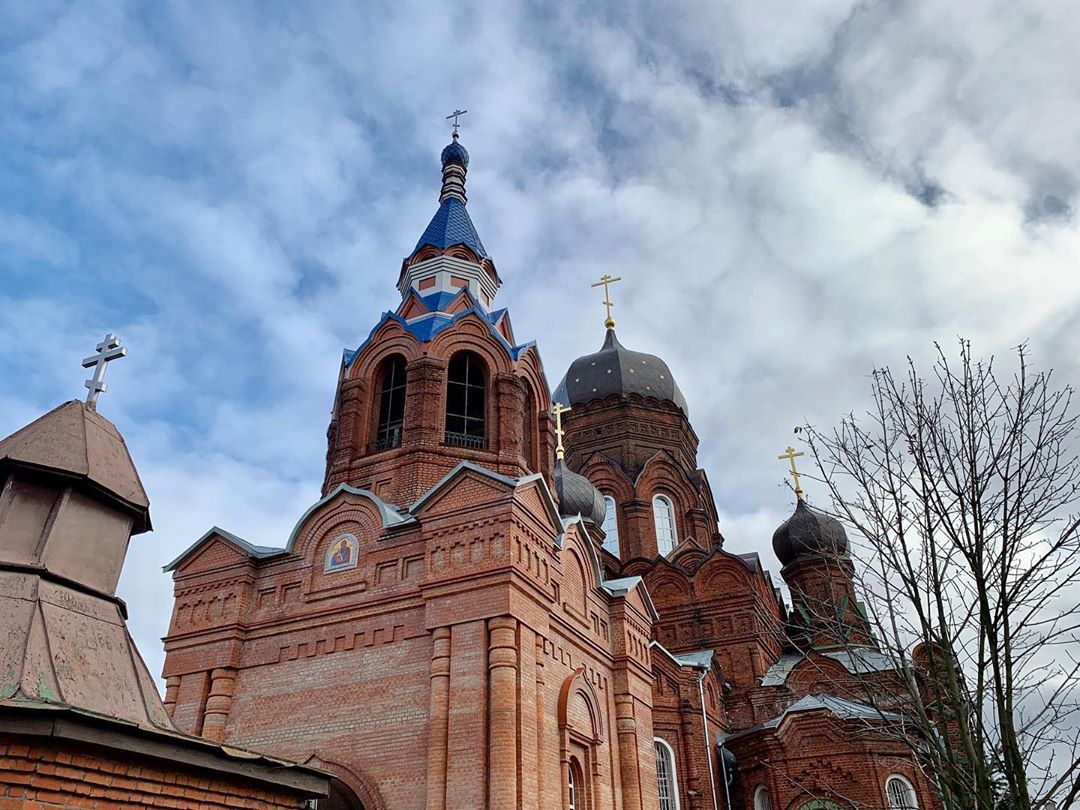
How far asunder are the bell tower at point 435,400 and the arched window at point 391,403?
0.02m

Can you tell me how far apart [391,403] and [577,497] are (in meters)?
10.0

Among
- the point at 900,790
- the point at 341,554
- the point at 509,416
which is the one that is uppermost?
the point at 509,416

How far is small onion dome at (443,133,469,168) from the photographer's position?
59.4ft

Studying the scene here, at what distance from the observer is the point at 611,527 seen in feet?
81.4

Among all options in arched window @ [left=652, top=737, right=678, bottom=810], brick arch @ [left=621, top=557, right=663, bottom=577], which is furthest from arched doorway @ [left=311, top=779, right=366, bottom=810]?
brick arch @ [left=621, top=557, right=663, bottom=577]

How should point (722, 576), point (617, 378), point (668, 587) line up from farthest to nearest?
point (617, 378), point (668, 587), point (722, 576)

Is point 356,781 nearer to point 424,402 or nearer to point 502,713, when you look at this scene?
point 502,713

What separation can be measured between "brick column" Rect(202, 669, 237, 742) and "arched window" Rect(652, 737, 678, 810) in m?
9.08

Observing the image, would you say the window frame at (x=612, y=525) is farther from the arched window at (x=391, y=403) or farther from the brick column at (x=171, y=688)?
the brick column at (x=171, y=688)

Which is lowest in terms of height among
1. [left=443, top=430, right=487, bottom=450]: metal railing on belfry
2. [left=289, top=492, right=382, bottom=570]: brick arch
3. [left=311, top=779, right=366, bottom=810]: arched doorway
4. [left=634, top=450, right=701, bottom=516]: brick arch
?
[left=311, top=779, right=366, bottom=810]: arched doorway

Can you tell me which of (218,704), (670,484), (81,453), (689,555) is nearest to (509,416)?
(218,704)

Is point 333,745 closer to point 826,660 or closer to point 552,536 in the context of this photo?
point 552,536

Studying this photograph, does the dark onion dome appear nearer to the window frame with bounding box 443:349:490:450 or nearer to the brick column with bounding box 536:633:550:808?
the window frame with bounding box 443:349:490:450

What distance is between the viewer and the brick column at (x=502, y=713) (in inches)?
349
